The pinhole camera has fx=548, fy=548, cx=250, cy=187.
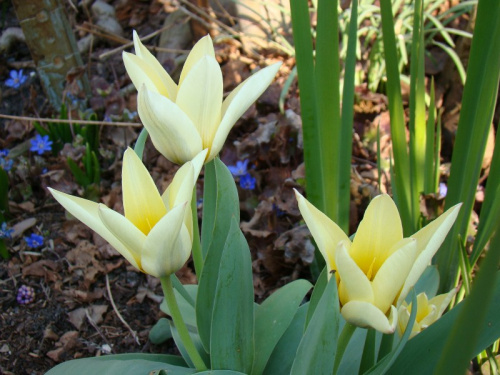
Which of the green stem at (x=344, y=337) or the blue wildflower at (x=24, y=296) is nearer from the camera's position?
the green stem at (x=344, y=337)

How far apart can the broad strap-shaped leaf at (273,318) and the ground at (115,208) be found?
479mm

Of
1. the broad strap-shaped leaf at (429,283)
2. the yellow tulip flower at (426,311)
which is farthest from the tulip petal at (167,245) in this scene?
the broad strap-shaped leaf at (429,283)

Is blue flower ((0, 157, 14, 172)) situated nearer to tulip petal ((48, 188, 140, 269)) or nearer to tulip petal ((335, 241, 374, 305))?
tulip petal ((48, 188, 140, 269))

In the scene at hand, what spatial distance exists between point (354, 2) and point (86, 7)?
194 centimetres

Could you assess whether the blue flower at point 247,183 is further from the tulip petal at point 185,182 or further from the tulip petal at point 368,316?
the tulip petal at point 368,316

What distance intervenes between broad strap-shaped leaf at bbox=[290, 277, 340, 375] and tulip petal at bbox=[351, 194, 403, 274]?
74mm

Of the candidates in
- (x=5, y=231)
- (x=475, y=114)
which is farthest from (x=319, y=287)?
(x=5, y=231)

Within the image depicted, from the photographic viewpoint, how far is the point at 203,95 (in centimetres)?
83

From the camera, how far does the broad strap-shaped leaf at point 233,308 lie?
2.89 ft

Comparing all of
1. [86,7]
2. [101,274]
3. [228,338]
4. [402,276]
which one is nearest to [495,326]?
[402,276]

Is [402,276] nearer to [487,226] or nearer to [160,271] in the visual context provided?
[160,271]

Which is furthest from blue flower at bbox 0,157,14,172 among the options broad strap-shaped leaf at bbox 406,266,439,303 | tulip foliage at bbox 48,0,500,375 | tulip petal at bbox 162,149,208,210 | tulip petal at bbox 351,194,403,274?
tulip petal at bbox 351,194,403,274

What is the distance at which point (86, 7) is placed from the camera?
2693 millimetres

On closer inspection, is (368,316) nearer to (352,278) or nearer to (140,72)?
(352,278)
